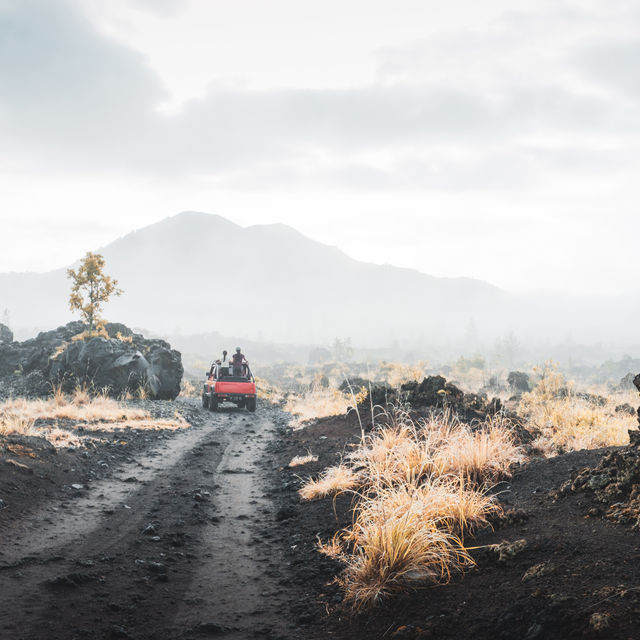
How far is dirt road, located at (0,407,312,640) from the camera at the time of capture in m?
3.38

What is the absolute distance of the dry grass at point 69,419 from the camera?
32.0ft

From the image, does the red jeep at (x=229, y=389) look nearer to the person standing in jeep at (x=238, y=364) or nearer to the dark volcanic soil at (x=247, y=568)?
the person standing in jeep at (x=238, y=364)

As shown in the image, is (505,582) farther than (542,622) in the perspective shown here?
Yes

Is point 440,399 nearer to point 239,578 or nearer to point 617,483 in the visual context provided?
point 617,483

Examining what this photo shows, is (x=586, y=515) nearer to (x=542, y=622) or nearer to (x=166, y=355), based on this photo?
(x=542, y=622)

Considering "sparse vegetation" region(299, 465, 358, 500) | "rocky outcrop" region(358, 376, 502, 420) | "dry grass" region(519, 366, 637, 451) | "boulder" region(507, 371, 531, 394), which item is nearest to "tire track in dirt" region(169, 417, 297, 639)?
"sparse vegetation" region(299, 465, 358, 500)

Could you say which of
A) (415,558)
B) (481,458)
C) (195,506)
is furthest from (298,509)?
(415,558)

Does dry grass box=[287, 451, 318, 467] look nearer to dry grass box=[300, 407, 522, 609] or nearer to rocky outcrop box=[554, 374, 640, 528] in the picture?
dry grass box=[300, 407, 522, 609]

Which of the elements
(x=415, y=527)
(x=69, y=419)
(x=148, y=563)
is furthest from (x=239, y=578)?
(x=69, y=419)

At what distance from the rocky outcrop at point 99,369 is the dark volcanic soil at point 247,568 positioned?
43.0ft

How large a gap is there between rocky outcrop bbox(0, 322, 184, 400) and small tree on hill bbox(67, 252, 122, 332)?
178cm

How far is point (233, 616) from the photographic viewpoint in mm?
3592

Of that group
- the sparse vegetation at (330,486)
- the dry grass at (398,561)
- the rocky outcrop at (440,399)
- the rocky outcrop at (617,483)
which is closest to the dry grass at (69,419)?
the sparse vegetation at (330,486)

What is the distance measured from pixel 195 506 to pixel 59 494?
189cm
